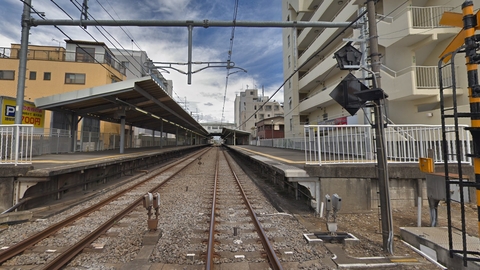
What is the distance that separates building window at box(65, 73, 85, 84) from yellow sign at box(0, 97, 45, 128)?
53.4ft

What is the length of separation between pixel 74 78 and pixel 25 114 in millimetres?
17636

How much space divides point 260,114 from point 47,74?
6029 cm

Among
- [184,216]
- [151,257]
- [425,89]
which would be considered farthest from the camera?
[425,89]

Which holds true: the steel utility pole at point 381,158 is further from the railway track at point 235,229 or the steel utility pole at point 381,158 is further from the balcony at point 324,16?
the balcony at point 324,16

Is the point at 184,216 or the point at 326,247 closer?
the point at 326,247

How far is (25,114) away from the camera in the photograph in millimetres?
12242

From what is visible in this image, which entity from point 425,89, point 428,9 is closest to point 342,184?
point 425,89

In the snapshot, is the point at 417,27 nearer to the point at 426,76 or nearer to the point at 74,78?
the point at 426,76

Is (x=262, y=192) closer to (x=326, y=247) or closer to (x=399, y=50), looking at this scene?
(x=326, y=247)

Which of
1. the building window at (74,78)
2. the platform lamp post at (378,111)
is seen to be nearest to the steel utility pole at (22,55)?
the platform lamp post at (378,111)

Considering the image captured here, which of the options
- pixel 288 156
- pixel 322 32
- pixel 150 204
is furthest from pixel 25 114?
pixel 322 32

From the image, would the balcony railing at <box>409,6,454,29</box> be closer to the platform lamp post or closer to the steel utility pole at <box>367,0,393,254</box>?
the steel utility pole at <box>367,0,393,254</box>

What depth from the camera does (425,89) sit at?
37.2 ft

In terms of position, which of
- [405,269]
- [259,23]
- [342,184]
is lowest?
[405,269]
